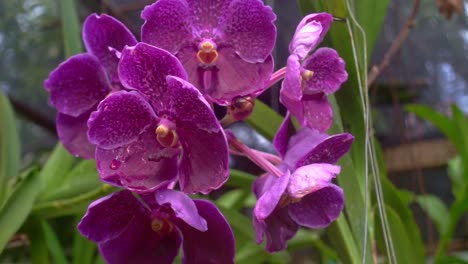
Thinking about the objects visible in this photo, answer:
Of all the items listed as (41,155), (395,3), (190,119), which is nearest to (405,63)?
(395,3)

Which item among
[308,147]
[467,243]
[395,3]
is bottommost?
[467,243]

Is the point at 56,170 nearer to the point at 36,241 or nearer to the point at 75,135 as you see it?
the point at 36,241

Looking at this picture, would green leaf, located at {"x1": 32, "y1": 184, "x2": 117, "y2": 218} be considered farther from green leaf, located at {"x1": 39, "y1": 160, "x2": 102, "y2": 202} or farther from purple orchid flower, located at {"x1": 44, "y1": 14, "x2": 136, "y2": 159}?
purple orchid flower, located at {"x1": 44, "y1": 14, "x2": 136, "y2": 159}

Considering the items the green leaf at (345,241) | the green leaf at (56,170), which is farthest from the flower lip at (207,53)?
the green leaf at (56,170)

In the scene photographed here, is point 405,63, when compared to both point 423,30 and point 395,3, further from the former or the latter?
point 395,3

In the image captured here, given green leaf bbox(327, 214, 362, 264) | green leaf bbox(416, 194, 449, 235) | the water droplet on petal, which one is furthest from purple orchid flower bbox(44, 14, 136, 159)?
green leaf bbox(416, 194, 449, 235)

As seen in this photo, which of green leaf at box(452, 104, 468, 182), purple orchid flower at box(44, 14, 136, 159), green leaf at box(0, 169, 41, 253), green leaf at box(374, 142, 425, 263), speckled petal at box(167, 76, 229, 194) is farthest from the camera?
green leaf at box(452, 104, 468, 182)

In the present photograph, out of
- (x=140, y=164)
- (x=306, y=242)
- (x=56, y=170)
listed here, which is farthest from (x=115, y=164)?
(x=306, y=242)
